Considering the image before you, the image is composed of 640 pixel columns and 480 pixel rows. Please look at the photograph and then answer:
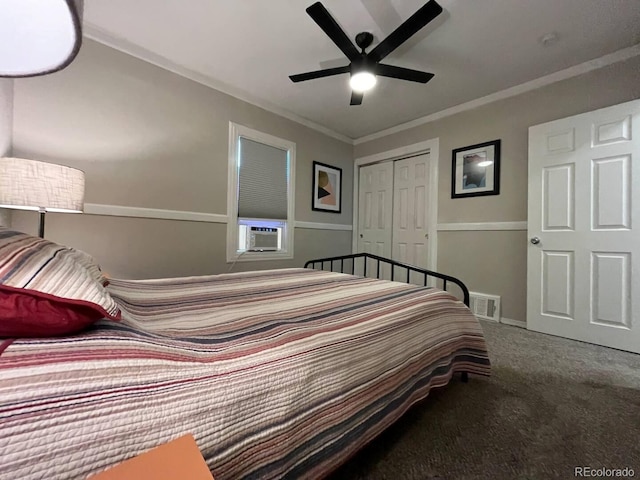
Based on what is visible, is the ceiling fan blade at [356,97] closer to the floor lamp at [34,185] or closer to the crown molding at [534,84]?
the crown molding at [534,84]

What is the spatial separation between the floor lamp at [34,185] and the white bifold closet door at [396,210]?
3346mm

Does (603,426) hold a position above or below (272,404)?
below

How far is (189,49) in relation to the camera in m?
2.20

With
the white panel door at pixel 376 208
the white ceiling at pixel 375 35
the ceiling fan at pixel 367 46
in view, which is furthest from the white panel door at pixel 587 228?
the white panel door at pixel 376 208

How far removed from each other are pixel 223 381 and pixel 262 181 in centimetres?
277

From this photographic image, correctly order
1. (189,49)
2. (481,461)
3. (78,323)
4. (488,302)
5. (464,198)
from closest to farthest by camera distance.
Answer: (78,323) < (481,461) < (189,49) < (488,302) < (464,198)

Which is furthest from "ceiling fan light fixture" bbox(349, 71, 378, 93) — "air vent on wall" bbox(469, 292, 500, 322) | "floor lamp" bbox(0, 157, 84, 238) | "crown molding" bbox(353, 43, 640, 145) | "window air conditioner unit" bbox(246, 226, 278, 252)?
"air vent on wall" bbox(469, 292, 500, 322)

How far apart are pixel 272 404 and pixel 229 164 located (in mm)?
2648

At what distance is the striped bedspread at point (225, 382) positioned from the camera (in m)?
0.37

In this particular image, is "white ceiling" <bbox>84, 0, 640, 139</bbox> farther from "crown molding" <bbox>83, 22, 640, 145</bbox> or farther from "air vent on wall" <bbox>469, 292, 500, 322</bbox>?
"air vent on wall" <bbox>469, 292, 500, 322</bbox>

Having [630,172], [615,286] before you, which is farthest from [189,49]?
[615,286]

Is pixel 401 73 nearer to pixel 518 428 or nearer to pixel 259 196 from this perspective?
pixel 259 196

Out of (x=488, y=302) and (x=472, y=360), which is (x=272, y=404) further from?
(x=488, y=302)

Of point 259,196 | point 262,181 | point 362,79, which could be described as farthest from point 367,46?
point 259,196
